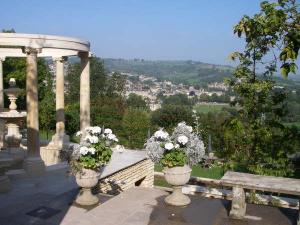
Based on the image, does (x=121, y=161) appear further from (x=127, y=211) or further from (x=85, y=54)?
(x=127, y=211)

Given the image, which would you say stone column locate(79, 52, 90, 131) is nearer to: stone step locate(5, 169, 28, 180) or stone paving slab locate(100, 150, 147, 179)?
stone paving slab locate(100, 150, 147, 179)

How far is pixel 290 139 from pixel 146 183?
289 inches

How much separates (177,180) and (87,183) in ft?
7.28

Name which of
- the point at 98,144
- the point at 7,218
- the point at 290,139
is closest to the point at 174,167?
the point at 98,144

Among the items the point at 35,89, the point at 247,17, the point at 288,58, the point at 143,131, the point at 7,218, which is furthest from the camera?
the point at 143,131

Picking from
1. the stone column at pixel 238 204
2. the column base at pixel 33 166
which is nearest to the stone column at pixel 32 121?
the column base at pixel 33 166

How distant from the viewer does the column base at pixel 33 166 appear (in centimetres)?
1252

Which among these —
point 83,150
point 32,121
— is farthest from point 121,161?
point 83,150

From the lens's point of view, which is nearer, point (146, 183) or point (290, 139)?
point (290, 139)

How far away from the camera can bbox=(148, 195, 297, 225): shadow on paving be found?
7980 millimetres

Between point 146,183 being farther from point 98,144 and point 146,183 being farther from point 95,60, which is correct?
point 95,60

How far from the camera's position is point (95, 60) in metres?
63.9

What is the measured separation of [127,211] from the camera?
28.1ft

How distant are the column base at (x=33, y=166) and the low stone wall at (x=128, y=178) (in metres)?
2.35
